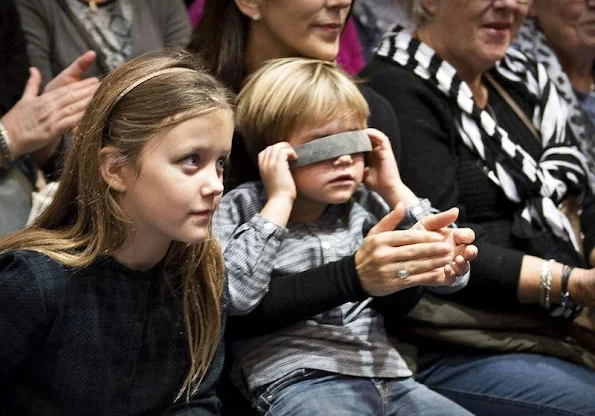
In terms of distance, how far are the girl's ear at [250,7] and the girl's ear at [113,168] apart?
584mm

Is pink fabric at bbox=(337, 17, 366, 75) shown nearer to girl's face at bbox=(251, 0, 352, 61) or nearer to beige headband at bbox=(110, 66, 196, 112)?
girl's face at bbox=(251, 0, 352, 61)

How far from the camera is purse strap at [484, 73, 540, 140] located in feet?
6.54

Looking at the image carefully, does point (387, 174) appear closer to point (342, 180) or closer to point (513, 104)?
point (342, 180)

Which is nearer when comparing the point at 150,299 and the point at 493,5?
the point at 150,299

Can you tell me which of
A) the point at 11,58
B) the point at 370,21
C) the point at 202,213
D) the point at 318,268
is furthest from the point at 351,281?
the point at 370,21

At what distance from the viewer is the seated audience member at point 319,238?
1476 millimetres

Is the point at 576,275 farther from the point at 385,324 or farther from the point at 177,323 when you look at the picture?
the point at 177,323

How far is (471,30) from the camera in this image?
191cm

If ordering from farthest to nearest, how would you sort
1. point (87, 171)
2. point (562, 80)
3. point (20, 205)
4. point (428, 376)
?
point (562, 80) < point (428, 376) < point (20, 205) < point (87, 171)

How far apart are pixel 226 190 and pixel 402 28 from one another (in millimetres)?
563

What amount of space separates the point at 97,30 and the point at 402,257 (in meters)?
0.91

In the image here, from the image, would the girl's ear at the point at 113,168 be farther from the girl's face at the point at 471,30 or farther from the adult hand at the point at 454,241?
the girl's face at the point at 471,30

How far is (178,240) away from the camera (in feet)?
4.40

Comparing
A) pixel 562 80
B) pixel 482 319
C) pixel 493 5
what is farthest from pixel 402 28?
pixel 482 319
